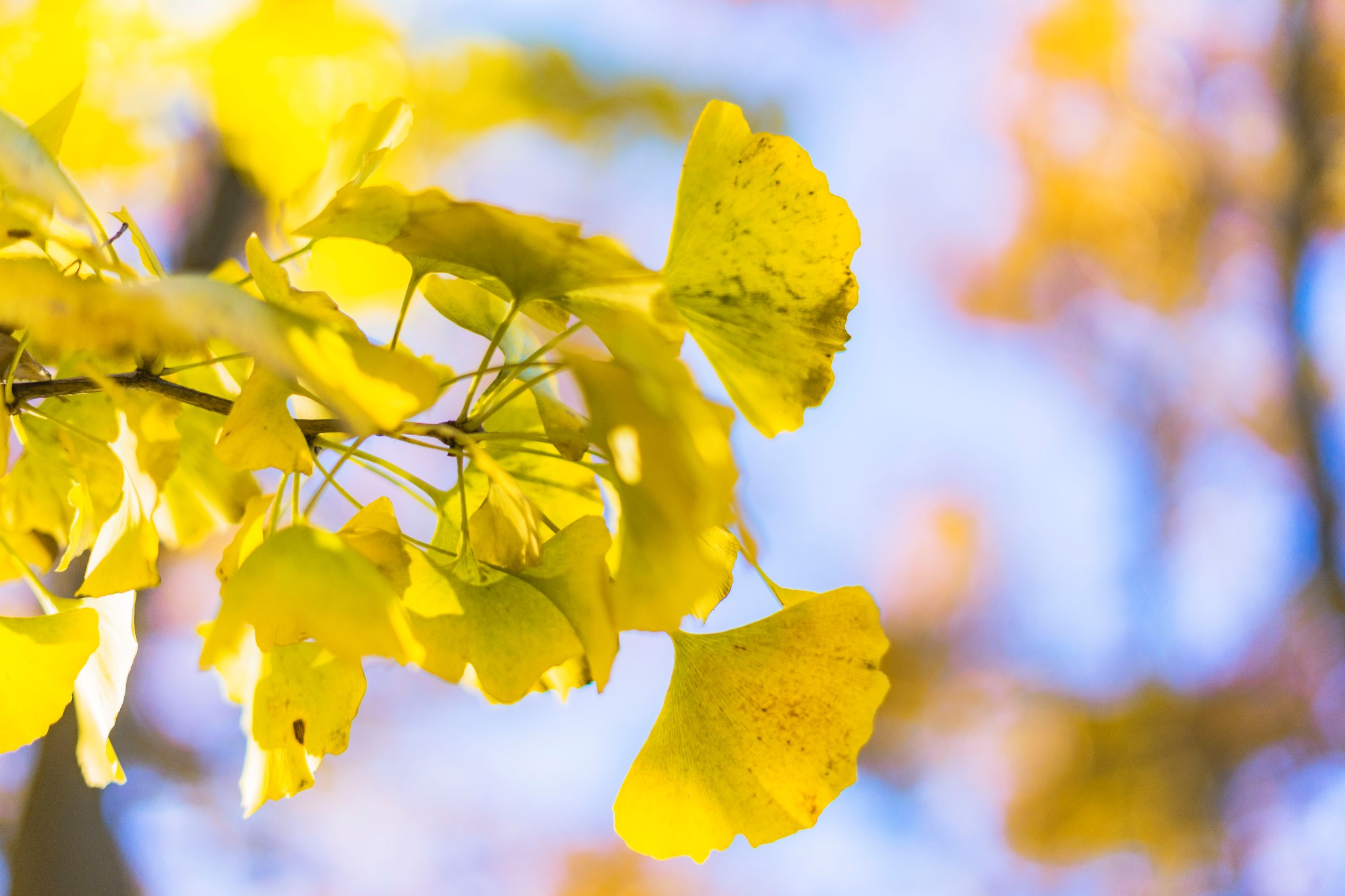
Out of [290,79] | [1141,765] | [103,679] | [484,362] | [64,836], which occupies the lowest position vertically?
[1141,765]

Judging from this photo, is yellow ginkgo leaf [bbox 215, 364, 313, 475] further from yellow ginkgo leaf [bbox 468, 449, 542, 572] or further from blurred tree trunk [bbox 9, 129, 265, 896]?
blurred tree trunk [bbox 9, 129, 265, 896]

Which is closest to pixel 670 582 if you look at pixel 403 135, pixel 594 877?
pixel 403 135

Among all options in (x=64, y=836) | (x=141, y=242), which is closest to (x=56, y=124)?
(x=141, y=242)

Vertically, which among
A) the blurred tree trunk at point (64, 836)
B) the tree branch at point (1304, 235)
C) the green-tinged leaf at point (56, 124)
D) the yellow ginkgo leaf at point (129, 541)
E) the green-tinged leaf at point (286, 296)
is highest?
the green-tinged leaf at point (56, 124)

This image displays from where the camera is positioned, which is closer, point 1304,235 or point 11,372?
point 11,372

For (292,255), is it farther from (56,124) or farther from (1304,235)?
(1304,235)

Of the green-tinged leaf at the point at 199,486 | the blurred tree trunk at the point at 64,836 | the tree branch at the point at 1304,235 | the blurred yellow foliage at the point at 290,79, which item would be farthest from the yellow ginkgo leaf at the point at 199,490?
the tree branch at the point at 1304,235

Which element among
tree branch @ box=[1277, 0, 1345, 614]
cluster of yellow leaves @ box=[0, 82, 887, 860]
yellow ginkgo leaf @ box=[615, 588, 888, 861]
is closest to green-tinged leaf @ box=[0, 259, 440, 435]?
cluster of yellow leaves @ box=[0, 82, 887, 860]

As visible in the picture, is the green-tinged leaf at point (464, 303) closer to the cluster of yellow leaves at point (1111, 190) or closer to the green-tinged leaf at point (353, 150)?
the green-tinged leaf at point (353, 150)
